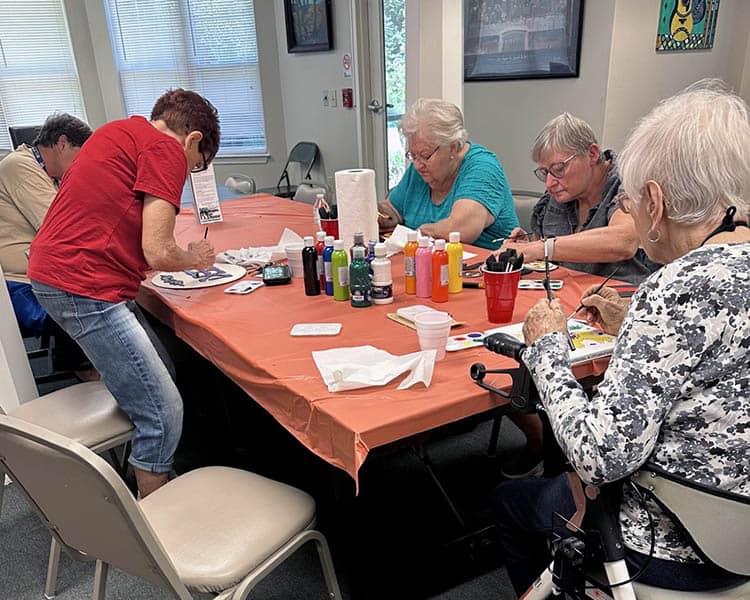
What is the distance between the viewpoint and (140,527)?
994 millimetres

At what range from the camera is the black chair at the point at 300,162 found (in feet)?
17.5

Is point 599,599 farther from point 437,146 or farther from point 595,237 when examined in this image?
point 437,146

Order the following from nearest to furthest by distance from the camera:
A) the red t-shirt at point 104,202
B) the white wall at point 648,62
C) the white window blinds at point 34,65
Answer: the red t-shirt at point 104,202 → the white wall at point 648,62 → the white window blinds at point 34,65

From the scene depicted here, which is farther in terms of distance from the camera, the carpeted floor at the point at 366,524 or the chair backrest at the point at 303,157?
the chair backrest at the point at 303,157

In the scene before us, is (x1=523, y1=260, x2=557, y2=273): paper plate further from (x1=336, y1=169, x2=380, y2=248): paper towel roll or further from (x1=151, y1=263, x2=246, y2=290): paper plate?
(x1=151, y1=263, x2=246, y2=290): paper plate

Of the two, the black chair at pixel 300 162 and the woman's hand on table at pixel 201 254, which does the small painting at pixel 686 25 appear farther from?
the woman's hand on table at pixel 201 254

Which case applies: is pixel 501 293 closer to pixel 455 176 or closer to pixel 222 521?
pixel 222 521

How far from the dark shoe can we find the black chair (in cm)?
374

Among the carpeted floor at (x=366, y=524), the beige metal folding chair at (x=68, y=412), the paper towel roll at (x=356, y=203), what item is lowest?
the carpeted floor at (x=366, y=524)

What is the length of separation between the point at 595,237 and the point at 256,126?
4593 millimetres

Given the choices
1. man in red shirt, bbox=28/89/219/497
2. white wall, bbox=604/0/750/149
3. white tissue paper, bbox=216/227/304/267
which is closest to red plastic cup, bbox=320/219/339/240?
white tissue paper, bbox=216/227/304/267

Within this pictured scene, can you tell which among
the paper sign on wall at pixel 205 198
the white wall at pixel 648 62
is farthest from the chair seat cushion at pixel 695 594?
the white wall at pixel 648 62

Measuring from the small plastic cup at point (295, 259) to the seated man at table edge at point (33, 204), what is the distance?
45.8 inches

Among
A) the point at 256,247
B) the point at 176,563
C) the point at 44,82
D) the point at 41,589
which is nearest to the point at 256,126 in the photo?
the point at 44,82
